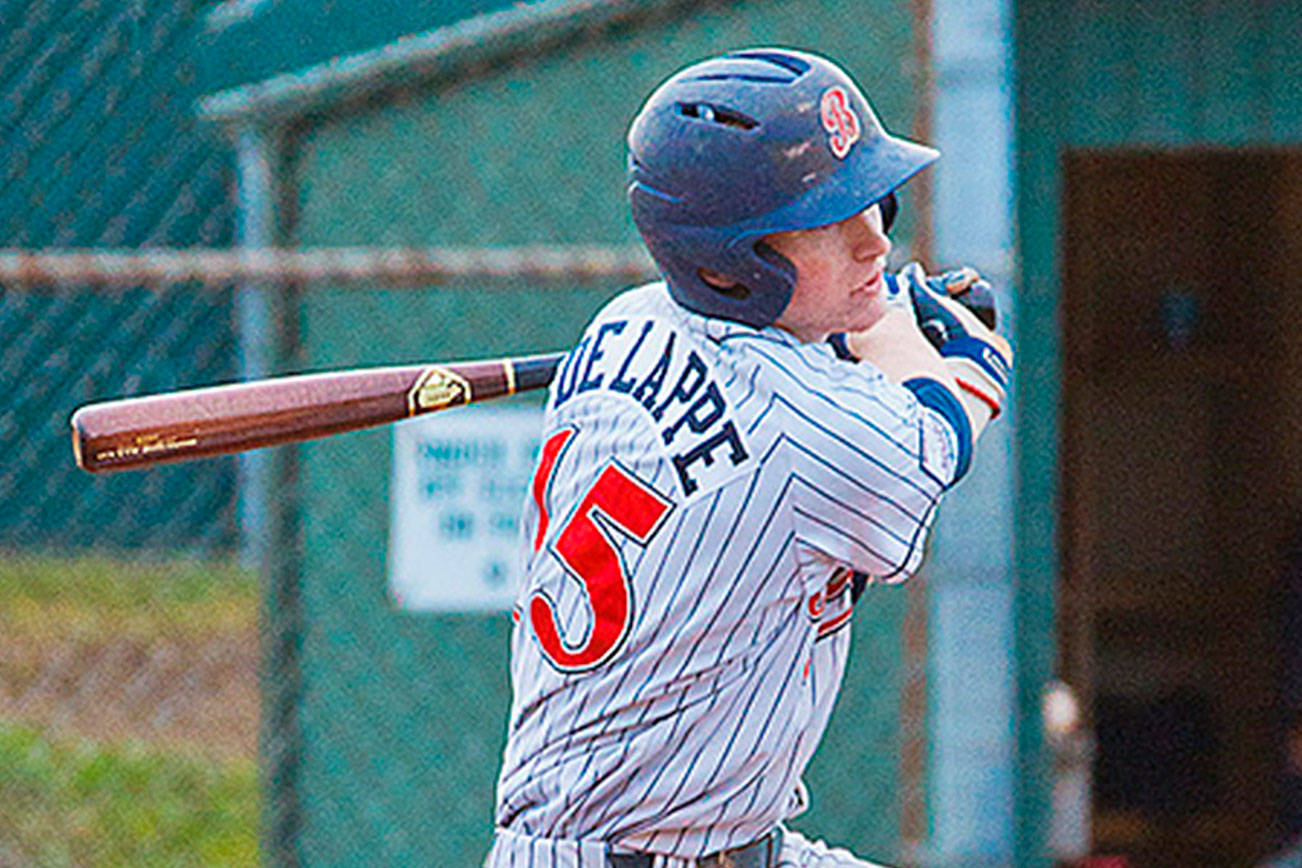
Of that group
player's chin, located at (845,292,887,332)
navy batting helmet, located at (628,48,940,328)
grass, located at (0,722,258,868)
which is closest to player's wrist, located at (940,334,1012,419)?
player's chin, located at (845,292,887,332)

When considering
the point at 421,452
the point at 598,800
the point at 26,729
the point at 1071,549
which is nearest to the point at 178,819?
the point at 26,729

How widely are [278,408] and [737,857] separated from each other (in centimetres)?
79

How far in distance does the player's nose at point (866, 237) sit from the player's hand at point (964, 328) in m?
0.17

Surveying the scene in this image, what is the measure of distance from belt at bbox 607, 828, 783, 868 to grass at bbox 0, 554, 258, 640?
14.9ft

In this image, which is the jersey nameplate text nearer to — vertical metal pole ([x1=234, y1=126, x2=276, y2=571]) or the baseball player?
the baseball player

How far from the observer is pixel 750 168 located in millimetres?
2064

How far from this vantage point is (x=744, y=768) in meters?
2.20

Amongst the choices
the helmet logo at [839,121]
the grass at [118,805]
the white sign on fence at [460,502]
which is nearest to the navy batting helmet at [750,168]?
the helmet logo at [839,121]

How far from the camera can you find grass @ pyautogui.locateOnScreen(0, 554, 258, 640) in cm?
674

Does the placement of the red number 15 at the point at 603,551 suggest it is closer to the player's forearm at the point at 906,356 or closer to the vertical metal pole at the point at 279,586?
the player's forearm at the point at 906,356

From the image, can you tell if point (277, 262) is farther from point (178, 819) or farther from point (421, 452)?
point (178, 819)

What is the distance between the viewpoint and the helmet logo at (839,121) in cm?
A: 210

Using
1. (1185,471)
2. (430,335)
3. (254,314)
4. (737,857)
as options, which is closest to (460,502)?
(430,335)

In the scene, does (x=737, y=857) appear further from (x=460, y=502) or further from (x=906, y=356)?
(x=460, y=502)
